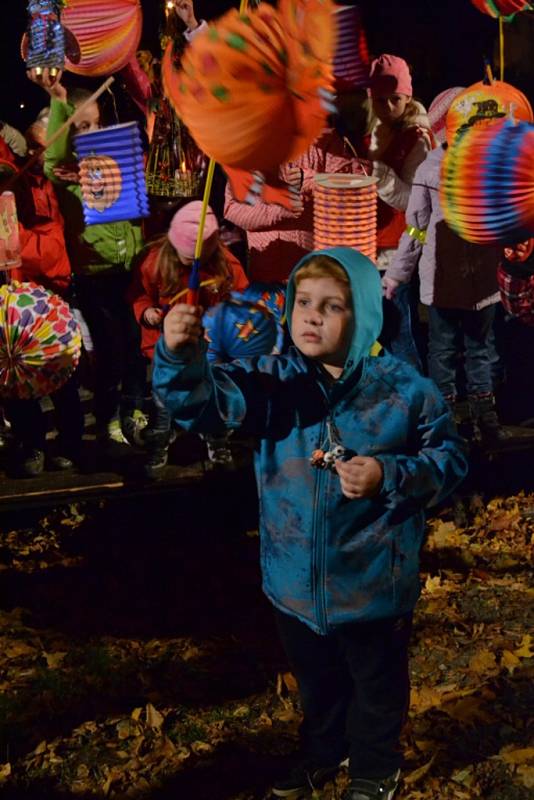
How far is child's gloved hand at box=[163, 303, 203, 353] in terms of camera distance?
2.47 metres

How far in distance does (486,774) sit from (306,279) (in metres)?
2.07

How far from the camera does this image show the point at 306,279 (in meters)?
2.97

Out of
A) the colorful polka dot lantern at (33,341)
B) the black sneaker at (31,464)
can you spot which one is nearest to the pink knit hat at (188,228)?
the colorful polka dot lantern at (33,341)

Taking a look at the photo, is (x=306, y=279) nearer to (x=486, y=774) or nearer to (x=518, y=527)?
(x=486, y=774)

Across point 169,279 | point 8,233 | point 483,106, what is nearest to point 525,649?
point 169,279

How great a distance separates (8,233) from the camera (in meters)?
4.75

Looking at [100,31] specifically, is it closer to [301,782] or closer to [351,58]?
[351,58]

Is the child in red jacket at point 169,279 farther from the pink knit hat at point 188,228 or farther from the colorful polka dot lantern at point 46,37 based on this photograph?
the colorful polka dot lantern at point 46,37

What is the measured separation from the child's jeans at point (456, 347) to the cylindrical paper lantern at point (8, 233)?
8.15 ft

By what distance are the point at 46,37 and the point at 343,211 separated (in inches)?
71.4

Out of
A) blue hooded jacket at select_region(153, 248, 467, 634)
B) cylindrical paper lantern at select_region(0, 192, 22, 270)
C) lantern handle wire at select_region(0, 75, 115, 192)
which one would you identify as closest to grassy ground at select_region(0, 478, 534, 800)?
blue hooded jacket at select_region(153, 248, 467, 634)

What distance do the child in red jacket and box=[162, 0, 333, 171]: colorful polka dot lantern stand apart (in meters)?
1.39

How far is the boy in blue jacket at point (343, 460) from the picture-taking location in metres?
2.93

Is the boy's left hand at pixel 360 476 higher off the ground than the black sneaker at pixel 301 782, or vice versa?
the boy's left hand at pixel 360 476
